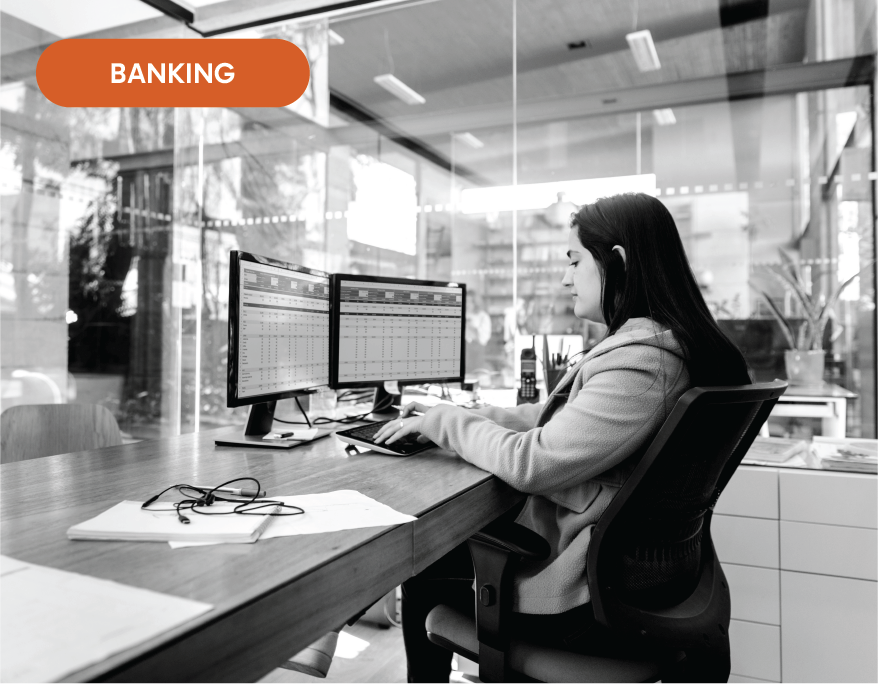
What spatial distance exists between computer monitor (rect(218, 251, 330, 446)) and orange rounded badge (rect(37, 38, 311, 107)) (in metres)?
2.42

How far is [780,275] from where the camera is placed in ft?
12.9

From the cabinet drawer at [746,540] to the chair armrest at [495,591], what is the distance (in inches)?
38.8

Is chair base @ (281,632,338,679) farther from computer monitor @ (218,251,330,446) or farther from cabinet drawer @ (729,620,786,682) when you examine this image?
cabinet drawer @ (729,620,786,682)

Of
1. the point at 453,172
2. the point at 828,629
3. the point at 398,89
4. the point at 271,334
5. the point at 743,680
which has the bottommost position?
the point at 743,680

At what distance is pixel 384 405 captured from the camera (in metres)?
2.16

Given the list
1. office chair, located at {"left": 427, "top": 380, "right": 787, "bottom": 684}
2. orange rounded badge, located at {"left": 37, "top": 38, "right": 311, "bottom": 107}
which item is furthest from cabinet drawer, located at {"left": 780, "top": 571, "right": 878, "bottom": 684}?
orange rounded badge, located at {"left": 37, "top": 38, "right": 311, "bottom": 107}

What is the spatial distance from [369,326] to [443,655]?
3.18 feet

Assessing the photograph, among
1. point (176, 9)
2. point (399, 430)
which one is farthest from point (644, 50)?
point (399, 430)

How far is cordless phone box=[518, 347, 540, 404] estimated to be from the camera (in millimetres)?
2438

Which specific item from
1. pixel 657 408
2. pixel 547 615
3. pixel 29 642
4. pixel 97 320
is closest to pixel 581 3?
pixel 97 320

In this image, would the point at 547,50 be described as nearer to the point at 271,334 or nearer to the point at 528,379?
the point at 528,379

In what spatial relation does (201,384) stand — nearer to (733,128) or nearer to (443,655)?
(443,655)

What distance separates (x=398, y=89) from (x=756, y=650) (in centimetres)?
405

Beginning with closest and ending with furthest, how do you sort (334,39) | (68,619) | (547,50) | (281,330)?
(68,619)
(281,330)
(547,50)
(334,39)
